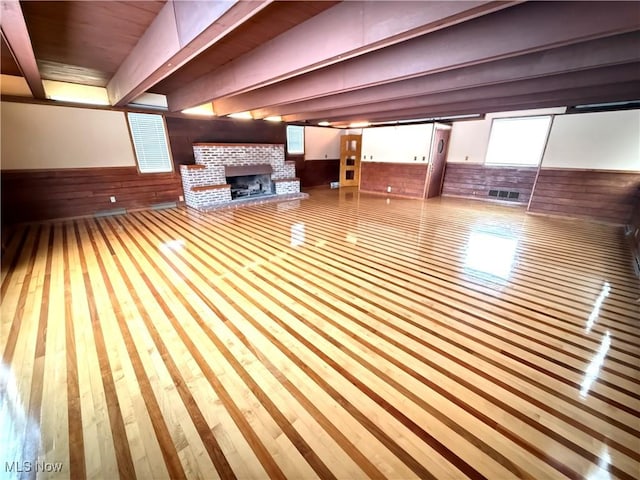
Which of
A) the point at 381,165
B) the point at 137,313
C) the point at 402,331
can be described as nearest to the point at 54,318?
the point at 137,313

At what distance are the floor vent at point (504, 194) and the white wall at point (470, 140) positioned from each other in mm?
1013

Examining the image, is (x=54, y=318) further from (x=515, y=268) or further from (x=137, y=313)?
(x=515, y=268)

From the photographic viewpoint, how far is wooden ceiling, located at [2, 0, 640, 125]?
1.70 m

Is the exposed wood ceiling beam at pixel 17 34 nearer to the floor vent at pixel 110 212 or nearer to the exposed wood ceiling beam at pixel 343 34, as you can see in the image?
the exposed wood ceiling beam at pixel 343 34

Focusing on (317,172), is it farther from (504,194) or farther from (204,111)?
(504,194)

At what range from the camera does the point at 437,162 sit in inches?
296

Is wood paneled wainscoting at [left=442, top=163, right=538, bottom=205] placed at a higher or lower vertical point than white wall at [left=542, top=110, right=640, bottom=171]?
lower

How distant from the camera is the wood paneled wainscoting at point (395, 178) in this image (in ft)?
24.8

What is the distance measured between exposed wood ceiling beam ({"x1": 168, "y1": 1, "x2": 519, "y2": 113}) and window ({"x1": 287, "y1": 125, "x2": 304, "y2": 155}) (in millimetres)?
5222

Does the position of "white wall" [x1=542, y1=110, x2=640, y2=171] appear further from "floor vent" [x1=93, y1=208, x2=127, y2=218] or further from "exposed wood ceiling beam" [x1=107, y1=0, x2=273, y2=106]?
"floor vent" [x1=93, y1=208, x2=127, y2=218]

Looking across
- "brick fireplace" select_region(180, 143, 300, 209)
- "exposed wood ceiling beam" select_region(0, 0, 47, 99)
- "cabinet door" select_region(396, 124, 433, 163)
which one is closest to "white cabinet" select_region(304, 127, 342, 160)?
"brick fireplace" select_region(180, 143, 300, 209)
